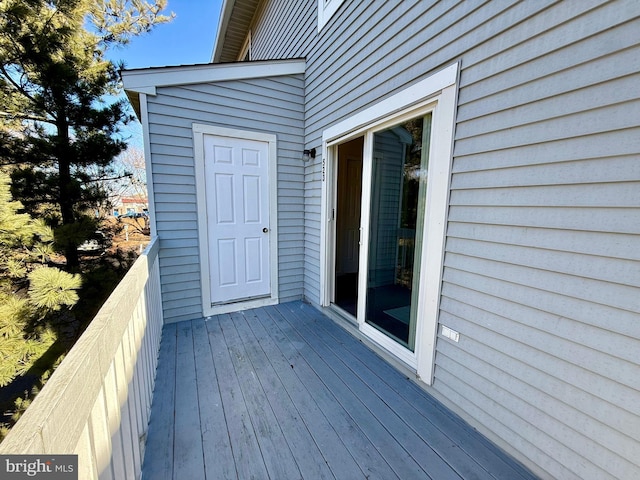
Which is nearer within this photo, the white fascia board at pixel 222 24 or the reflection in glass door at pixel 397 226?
the reflection in glass door at pixel 397 226

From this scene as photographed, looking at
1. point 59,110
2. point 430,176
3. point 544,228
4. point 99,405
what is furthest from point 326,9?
point 59,110

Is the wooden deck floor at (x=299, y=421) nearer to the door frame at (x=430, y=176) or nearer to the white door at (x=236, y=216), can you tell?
the door frame at (x=430, y=176)

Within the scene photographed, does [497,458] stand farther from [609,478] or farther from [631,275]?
[631,275]

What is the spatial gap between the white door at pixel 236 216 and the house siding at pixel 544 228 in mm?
2044

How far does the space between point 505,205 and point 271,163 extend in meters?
2.63

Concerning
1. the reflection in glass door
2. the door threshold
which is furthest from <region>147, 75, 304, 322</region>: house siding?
the reflection in glass door

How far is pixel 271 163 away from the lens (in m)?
3.42

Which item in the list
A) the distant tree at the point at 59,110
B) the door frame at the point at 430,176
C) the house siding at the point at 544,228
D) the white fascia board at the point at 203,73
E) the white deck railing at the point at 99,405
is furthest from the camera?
the distant tree at the point at 59,110

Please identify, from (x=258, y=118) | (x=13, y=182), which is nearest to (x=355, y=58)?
(x=258, y=118)

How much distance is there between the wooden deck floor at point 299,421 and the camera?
4.76 ft

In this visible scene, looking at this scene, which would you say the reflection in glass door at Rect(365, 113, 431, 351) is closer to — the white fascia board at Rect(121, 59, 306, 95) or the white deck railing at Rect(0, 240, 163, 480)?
the white fascia board at Rect(121, 59, 306, 95)

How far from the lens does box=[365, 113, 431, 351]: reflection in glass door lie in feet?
6.87

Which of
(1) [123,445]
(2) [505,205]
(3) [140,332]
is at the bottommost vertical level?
(1) [123,445]

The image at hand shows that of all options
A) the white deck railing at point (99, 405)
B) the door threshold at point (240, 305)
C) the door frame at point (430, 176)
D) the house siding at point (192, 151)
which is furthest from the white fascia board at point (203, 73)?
Result: the door threshold at point (240, 305)
